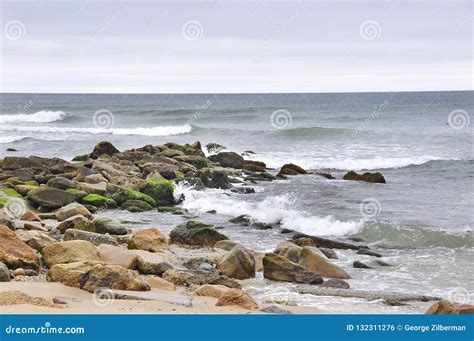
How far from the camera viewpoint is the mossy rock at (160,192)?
19.5 metres

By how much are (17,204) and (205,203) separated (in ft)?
16.9

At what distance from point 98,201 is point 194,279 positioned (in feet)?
28.1

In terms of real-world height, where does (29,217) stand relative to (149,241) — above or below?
below

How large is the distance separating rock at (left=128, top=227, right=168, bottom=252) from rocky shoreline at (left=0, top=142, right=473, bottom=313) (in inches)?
0.7

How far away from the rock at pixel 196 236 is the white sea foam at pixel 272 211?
2.84 metres

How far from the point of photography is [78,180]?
2053 centimetres

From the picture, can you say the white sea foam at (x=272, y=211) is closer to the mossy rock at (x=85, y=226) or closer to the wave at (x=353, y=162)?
the mossy rock at (x=85, y=226)

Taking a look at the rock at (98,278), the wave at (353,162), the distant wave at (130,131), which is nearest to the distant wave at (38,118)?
the distant wave at (130,131)

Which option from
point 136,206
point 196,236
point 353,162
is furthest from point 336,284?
point 353,162

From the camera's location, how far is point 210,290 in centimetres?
922

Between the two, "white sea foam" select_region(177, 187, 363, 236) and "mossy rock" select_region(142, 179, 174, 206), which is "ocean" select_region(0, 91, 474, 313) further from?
"mossy rock" select_region(142, 179, 174, 206)

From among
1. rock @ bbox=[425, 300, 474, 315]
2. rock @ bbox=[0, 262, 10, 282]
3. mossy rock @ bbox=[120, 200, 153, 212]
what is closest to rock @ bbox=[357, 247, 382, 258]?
rock @ bbox=[425, 300, 474, 315]

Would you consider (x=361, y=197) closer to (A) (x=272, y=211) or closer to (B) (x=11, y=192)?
(A) (x=272, y=211)

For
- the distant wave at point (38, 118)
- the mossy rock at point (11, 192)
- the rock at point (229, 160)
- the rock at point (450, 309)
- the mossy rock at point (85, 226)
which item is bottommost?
the mossy rock at point (11, 192)
